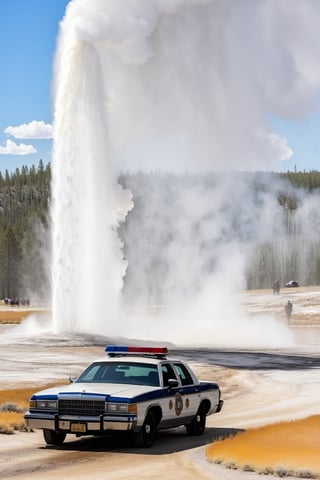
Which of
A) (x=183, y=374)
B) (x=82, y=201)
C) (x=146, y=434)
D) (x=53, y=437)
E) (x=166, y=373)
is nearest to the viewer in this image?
(x=146, y=434)

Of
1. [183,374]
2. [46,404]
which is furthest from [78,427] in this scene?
[183,374]

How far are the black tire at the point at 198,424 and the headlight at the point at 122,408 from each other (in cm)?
288

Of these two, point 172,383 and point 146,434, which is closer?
point 146,434

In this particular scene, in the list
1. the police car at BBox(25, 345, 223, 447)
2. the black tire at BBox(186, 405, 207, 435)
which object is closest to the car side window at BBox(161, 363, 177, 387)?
the police car at BBox(25, 345, 223, 447)

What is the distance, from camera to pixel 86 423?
1622 centimetres

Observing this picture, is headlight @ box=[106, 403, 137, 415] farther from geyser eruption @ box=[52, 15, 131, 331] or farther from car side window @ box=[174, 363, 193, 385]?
geyser eruption @ box=[52, 15, 131, 331]

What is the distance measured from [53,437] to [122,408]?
68.3 inches

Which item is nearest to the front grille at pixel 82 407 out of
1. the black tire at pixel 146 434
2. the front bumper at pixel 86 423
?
the front bumper at pixel 86 423

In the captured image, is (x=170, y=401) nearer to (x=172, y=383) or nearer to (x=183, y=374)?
(x=172, y=383)

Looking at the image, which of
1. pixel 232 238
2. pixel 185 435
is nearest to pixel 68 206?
pixel 185 435

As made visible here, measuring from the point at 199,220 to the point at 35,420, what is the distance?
108 metres

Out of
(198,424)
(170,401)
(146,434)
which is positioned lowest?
(198,424)

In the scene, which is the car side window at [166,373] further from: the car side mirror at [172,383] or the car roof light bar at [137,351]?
the car roof light bar at [137,351]

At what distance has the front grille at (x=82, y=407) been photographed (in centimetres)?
1628
